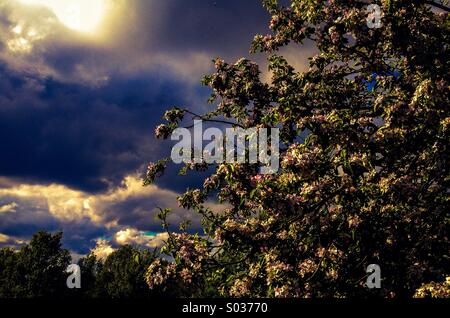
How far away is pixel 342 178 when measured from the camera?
9.55 metres

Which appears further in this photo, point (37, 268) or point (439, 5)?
point (37, 268)

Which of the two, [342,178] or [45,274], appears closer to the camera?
[342,178]

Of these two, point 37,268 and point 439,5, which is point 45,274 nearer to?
point 37,268

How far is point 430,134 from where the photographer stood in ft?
32.5

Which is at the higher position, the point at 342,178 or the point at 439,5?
the point at 439,5

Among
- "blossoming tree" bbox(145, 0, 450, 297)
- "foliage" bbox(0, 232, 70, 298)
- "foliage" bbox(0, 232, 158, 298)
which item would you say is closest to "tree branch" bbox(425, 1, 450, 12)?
"blossoming tree" bbox(145, 0, 450, 297)

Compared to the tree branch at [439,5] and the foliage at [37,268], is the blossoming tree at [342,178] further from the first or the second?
the foliage at [37,268]

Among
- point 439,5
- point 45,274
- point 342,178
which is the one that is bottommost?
point 45,274

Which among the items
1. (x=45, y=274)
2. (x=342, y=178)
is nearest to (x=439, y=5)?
(x=342, y=178)

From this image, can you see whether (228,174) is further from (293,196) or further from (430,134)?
(430,134)

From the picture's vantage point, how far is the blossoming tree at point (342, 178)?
934 cm

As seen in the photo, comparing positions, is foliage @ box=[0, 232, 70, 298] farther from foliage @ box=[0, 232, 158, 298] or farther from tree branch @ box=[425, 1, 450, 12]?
tree branch @ box=[425, 1, 450, 12]

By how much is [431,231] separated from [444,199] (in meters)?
1.01
